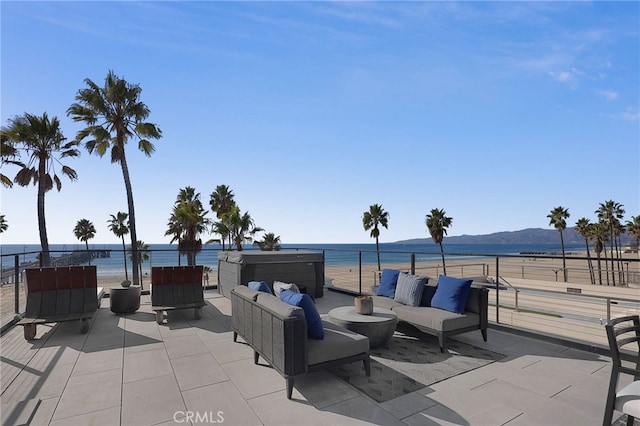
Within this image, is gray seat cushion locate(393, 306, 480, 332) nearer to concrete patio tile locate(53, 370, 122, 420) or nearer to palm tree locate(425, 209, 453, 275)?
concrete patio tile locate(53, 370, 122, 420)

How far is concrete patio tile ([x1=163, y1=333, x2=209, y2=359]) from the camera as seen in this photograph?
3717mm

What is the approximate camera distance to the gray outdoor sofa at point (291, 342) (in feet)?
8.50

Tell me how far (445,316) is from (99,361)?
3.80m

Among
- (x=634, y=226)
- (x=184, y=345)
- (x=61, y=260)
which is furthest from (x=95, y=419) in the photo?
(x=634, y=226)

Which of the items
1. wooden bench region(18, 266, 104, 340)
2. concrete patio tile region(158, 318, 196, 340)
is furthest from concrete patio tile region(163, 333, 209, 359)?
wooden bench region(18, 266, 104, 340)

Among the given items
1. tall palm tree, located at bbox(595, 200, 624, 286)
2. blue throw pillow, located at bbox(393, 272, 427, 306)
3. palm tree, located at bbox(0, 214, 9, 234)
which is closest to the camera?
blue throw pillow, located at bbox(393, 272, 427, 306)

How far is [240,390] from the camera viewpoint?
2760mm

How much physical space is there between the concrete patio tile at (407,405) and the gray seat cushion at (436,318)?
1202mm

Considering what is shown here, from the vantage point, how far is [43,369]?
10.7 feet

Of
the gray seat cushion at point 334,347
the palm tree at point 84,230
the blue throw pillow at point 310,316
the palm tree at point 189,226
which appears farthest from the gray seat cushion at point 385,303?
the palm tree at point 84,230

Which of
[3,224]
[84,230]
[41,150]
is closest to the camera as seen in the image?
[41,150]

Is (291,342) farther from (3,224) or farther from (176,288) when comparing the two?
(3,224)

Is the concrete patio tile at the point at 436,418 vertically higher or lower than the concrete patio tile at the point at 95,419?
lower

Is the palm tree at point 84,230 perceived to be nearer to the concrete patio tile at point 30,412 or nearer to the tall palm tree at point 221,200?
the tall palm tree at point 221,200
